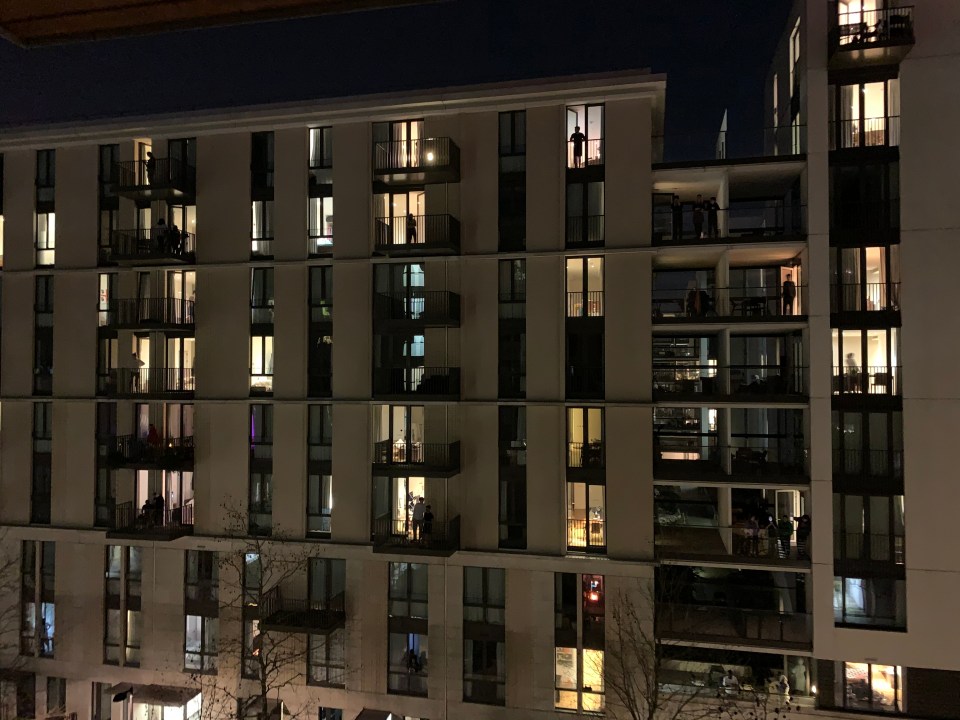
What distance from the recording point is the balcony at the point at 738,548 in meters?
17.3

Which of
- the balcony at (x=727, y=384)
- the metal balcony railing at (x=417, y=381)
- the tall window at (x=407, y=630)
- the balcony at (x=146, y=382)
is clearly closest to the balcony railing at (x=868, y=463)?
the balcony at (x=727, y=384)

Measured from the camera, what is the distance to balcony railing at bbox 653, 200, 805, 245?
18281 millimetres

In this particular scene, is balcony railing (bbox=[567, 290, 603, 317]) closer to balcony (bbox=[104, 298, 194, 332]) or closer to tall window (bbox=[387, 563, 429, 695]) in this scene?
tall window (bbox=[387, 563, 429, 695])

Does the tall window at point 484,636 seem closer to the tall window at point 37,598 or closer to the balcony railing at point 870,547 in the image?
the balcony railing at point 870,547

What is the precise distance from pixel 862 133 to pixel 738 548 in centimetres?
1247

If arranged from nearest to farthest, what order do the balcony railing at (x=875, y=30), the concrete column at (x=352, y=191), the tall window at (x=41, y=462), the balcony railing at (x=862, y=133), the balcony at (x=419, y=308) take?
the balcony railing at (x=875, y=30) < the balcony railing at (x=862, y=133) < the balcony at (x=419, y=308) < the concrete column at (x=352, y=191) < the tall window at (x=41, y=462)

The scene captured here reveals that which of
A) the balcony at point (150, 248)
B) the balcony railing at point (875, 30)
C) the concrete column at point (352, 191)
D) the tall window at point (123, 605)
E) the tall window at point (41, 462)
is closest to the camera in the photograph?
the balcony railing at point (875, 30)

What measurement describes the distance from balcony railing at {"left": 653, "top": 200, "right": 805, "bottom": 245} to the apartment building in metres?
0.15

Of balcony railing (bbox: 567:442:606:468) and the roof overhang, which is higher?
the roof overhang

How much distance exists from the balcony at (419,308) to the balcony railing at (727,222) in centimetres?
654

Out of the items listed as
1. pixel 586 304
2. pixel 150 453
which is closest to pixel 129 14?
pixel 586 304

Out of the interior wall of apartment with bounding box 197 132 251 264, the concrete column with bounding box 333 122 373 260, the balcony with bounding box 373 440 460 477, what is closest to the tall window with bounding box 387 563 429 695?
the balcony with bounding box 373 440 460 477

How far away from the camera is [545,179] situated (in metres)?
18.8

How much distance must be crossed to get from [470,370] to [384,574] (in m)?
6.97
